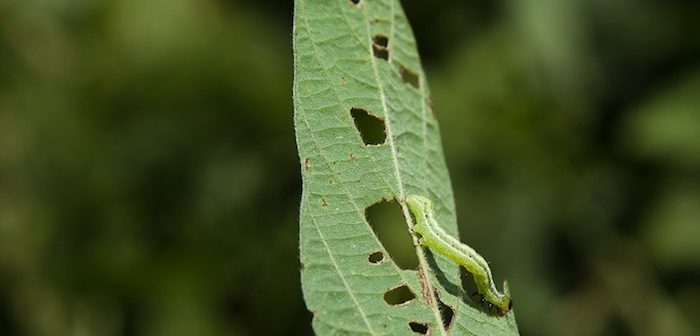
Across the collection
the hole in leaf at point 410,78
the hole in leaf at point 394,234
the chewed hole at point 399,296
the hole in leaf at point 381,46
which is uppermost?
the hole in leaf at point 381,46

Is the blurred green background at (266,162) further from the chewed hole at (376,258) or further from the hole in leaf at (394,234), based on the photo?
the chewed hole at (376,258)

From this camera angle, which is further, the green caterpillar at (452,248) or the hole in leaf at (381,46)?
the hole in leaf at (381,46)

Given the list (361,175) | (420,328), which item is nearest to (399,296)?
(420,328)

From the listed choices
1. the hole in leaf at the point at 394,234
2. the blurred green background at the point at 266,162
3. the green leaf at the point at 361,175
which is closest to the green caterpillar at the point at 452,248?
the green leaf at the point at 361,175

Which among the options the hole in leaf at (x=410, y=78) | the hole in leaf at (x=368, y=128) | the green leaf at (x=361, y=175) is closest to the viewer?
the green leaf at (x=361, y=175)

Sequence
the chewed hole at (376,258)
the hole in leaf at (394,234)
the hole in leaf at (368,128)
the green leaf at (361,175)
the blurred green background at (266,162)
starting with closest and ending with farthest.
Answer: the green leaf at (361,175), the chewed hole at (376,258), the hole in leaf at (368,128), the hole in leaf at (394,234), the blurred green background at (266,162)

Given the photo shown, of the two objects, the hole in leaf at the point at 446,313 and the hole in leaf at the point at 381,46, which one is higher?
the hole in leaf at the point at 381,46

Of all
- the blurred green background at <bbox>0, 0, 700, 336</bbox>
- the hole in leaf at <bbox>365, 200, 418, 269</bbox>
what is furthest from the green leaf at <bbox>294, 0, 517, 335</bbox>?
the blurred green background at <bbox>0, 0, 700, 336</bbox>

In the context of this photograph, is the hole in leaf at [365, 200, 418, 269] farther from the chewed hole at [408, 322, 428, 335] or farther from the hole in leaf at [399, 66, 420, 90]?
the chewed hole at [408, 322, 428, 335]
